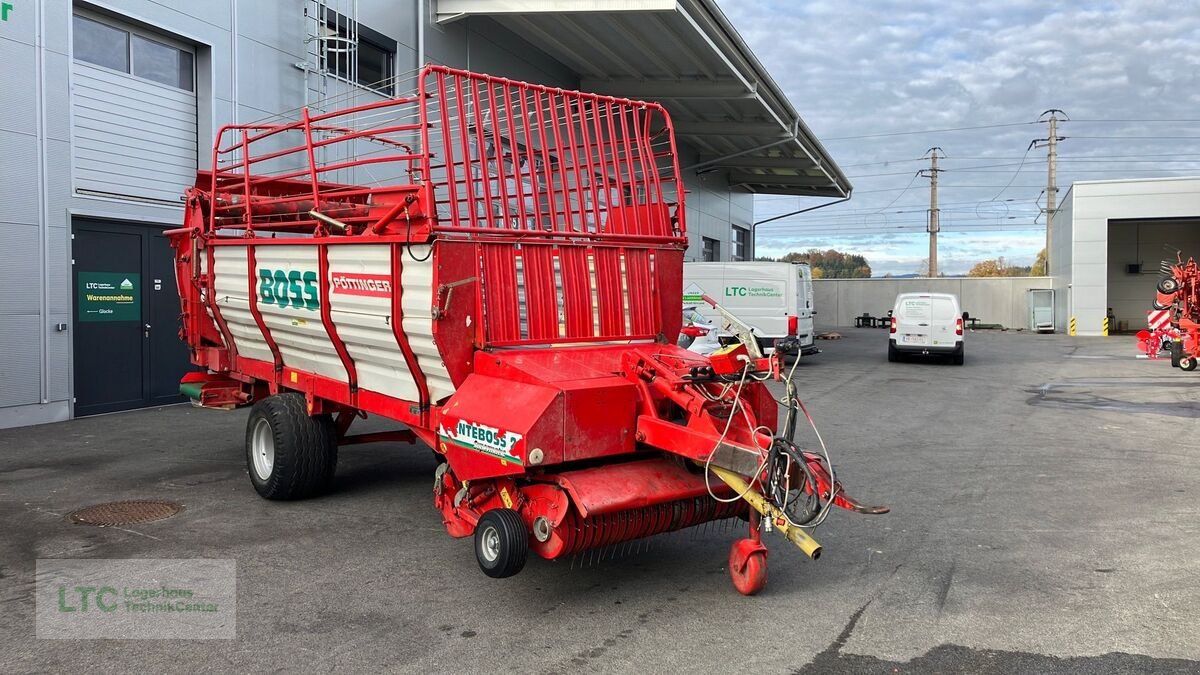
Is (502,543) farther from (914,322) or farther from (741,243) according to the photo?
(741,243)

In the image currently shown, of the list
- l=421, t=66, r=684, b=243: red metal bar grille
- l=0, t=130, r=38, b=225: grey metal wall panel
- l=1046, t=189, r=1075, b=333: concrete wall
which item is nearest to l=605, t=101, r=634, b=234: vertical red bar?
l=421, t=66, r=684, b=243: red metal bar grille

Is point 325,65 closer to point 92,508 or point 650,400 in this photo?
point 92,508

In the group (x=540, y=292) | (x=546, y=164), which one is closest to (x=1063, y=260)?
(x=546, y=164)

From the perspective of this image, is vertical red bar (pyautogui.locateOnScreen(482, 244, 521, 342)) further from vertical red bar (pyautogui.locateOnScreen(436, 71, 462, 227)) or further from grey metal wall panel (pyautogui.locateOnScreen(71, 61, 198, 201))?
grey metal wall panel (pyautogui.locateOnScreen(71, 61, 198, 201))

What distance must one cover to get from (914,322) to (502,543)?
19.1 meters

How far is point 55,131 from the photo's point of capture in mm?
10742

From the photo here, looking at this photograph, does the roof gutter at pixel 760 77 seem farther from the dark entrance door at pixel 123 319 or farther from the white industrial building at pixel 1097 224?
the white industrial building at pixel 1097 224

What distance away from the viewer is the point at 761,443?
4.77 metres

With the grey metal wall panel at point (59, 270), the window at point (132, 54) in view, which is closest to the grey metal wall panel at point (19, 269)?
the grey metal wall panel at point (59, 270)

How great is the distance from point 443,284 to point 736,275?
16.0m

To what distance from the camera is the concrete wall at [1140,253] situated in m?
41.3

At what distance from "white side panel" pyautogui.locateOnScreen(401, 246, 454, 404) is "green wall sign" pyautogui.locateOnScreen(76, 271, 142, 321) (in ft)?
27.0

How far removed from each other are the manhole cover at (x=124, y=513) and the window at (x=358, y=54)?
895 cm

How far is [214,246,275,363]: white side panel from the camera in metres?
7.04
